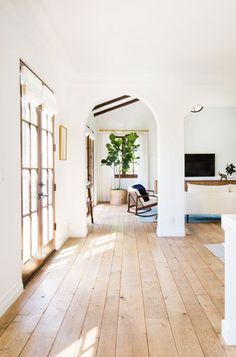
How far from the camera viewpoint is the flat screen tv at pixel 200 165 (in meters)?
9.88

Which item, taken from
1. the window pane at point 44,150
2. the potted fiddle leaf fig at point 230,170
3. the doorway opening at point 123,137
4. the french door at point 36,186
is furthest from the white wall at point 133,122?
the window pane at point 44,150

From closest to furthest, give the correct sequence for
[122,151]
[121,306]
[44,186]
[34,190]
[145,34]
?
1. [121,306]
2. [34,190]
3. [145,34]
4. [44,186]
5. [122,151]

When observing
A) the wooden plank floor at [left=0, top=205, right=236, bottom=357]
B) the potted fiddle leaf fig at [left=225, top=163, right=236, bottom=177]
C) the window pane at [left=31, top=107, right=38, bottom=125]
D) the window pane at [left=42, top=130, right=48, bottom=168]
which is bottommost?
the wooden plank floor at [left=0, top=205, right=236, bottom=357]

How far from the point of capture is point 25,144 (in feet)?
9.93

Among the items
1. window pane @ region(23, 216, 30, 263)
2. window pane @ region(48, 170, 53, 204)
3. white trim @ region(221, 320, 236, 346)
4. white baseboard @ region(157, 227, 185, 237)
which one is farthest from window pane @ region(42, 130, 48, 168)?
white trim @ region(221, 320, 236, 346)

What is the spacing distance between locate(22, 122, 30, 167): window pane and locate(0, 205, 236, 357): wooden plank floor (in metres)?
1.27

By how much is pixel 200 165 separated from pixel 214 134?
117cm

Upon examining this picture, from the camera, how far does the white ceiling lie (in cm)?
281

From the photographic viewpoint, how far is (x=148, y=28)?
128 inches

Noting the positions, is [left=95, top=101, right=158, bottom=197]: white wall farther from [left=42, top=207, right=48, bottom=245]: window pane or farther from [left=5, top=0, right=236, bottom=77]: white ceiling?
[left=42, top=207, right=48, bottom=245]: window pane

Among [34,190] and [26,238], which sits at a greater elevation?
[34,190]

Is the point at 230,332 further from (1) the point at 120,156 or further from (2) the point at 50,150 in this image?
(1) the point at 120,156

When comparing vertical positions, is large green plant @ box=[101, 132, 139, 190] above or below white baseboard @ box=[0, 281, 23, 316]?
above

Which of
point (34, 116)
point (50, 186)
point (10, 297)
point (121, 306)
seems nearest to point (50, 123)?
point (34, 116)
